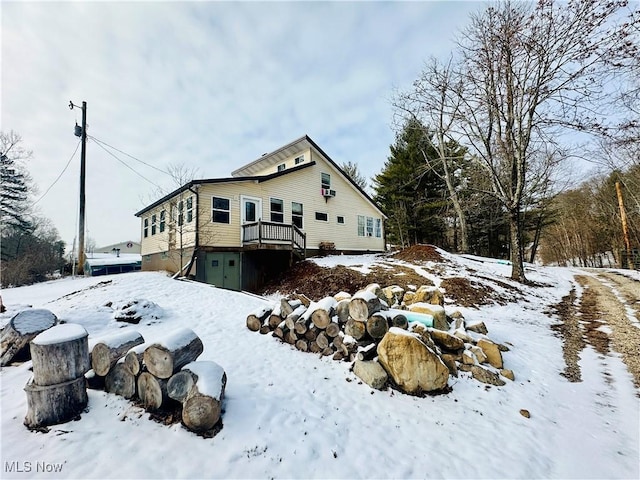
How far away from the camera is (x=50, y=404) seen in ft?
8.03

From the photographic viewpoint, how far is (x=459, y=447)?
8.93 feet

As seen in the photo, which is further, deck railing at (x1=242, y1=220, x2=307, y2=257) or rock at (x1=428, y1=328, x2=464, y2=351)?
deck railing at (x1=242, y1=220, x2=307, y2=257)

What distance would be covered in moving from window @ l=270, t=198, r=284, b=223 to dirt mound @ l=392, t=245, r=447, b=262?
22.8 ft

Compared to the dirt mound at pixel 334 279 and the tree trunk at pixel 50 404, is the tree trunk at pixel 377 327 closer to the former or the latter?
the tree trunk at pixel 50 404

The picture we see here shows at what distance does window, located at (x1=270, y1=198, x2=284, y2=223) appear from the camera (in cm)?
1443

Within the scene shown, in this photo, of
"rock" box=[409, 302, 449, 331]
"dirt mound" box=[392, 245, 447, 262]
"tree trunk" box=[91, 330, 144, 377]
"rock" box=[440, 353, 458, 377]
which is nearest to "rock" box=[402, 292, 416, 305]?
"rock" box=[409, 302, 449, 331]

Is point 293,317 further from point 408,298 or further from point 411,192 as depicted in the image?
point 411,192

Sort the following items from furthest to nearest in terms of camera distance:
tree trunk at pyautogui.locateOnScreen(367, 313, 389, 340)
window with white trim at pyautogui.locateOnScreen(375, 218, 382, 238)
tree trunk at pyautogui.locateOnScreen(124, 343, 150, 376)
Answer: window with white trim at pyautogui.locateOnScreen(375, 218, 382, 238), tree trunk at pyautogui.locateOnScreen(367, 313, 389, 340), tree trunk at pyautogui.locateOnScreen(124, 343, 150, 376)

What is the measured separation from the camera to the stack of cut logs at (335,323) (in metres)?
4.25

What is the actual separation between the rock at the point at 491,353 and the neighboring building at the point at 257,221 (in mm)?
9489

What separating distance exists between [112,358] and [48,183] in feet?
62.2

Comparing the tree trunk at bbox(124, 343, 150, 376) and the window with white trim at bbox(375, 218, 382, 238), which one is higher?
the window with white trim at bbox(375, 218, 382, 238)

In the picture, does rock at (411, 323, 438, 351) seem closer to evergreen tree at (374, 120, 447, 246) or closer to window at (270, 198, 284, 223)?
window at (270, 198, 284, 223)

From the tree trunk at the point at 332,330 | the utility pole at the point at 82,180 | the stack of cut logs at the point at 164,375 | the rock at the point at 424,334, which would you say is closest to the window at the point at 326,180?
the utility pole at the point at 82,180
